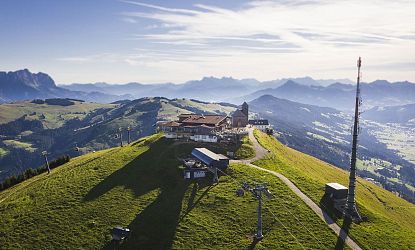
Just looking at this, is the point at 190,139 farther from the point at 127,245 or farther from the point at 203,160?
the point at 127,245

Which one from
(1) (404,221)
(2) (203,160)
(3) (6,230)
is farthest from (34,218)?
(1) (404,221)

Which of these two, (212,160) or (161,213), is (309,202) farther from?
(161,213)

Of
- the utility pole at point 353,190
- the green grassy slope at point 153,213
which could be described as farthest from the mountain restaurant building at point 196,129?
the utility pole at point 353,190

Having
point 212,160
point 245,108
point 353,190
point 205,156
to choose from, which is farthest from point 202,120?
point 353,190

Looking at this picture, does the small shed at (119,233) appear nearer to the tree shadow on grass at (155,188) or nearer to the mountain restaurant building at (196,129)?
the tree shadow on grass at (155,188)

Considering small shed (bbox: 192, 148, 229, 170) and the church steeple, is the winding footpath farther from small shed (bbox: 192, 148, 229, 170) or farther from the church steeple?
the church steeple

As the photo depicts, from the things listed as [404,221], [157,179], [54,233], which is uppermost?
[157,179]
